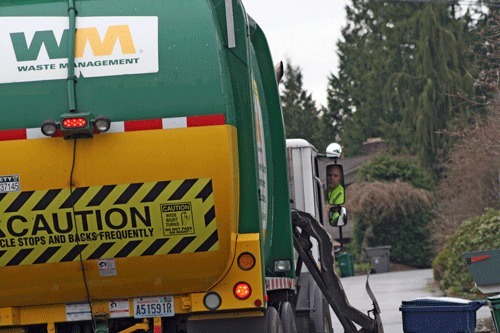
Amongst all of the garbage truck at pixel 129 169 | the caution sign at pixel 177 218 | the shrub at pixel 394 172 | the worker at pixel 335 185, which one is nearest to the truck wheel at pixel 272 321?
the garbage truck at pixel 129 169

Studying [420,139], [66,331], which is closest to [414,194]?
[420,139]

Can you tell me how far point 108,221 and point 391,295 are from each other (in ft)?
76.6

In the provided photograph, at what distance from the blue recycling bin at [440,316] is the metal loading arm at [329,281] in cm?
133

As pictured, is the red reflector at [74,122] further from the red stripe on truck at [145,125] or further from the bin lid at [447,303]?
the bin lid at [447,303]

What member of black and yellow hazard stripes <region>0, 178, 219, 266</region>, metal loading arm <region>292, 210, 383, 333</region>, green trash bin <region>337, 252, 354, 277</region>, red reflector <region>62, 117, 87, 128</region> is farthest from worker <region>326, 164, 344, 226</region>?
green trash bin <region>337, 252, 354, 277</region>

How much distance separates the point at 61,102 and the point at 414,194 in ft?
153

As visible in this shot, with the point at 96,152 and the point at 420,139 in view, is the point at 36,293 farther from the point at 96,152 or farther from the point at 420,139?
the point at 420,139

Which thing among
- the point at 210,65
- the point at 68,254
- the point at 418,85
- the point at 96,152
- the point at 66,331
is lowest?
the point at 66,331

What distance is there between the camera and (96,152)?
8.17 meters

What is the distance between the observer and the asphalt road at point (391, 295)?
20.7 metres

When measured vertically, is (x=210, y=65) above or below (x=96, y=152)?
above

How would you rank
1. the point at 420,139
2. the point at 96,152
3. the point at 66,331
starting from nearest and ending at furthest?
the point at 96,152
the point at 66,331
the point at 420,139

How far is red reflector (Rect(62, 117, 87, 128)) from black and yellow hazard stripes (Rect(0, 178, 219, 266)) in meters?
0.42

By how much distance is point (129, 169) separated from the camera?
8.16 metres
